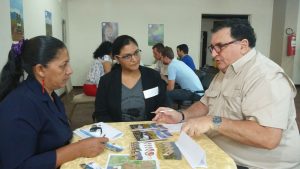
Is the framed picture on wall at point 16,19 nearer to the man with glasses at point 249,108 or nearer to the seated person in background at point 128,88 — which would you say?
the seated person in background at point 128,88

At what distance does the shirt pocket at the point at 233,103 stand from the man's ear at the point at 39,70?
0.95 meters

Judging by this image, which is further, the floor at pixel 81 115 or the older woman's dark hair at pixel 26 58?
the floor at pixel 81 115

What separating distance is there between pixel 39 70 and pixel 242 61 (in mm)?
1036

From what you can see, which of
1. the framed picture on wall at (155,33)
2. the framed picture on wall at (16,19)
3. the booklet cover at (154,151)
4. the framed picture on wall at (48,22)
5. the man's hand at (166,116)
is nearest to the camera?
the booklet cover at (154,151)

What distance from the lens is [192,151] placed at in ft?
3.76

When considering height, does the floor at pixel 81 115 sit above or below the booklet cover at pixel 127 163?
below

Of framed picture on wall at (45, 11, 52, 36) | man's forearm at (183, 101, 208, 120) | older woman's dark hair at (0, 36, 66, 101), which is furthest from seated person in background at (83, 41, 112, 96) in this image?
older woman's dark hair at (0, 36, 66, 101)

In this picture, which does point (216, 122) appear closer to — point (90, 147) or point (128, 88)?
point (90, 147)

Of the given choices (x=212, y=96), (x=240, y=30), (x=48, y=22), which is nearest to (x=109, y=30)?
(x=48, y=22)

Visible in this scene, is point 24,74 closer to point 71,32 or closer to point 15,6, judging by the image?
point 15,6

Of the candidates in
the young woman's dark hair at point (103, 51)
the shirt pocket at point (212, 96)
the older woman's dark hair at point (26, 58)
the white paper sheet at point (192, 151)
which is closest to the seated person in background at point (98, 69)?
the young woman's dark hair at point (103, 51)

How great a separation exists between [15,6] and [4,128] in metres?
2.43

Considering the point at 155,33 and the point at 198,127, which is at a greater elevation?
the point at 155,33

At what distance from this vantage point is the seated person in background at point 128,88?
6.87 feet
